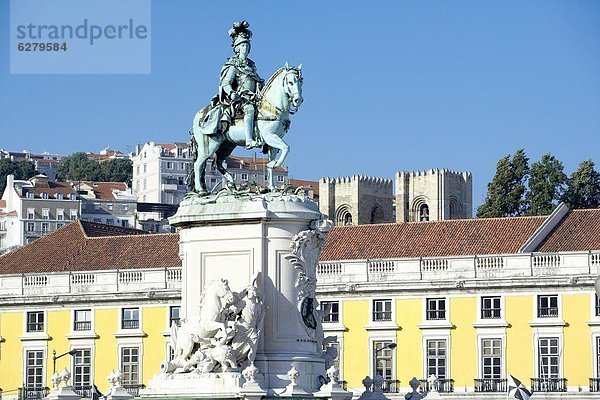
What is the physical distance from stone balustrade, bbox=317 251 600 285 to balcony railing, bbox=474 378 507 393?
378 cm

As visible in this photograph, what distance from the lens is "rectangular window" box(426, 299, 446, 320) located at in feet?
242

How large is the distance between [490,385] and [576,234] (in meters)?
6.82

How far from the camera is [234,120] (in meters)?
34.2

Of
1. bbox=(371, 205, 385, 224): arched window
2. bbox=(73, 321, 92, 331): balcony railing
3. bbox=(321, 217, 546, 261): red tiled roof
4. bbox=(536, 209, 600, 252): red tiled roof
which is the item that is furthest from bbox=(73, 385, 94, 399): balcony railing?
bbox=(371, 205, 385, 224): arched window

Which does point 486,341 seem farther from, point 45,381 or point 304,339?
point 304,339

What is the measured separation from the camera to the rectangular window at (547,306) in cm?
7206

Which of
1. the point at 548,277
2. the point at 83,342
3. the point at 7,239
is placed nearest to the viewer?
the point at 548,277

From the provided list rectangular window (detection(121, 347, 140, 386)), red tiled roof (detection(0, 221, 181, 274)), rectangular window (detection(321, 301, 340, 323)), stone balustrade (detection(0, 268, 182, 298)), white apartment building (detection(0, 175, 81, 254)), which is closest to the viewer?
rectangular window (detection(321, 301, 340, 323))

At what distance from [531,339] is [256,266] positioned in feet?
134

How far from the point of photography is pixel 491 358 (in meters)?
73.4

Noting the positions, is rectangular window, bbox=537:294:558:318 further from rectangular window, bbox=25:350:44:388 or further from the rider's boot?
the rider's boot

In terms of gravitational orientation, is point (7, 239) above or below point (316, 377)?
above

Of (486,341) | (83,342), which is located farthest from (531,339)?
(83,342)

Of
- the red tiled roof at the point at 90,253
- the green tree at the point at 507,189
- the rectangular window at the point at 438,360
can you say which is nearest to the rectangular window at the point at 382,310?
the rectangular window at the point at 438,360
